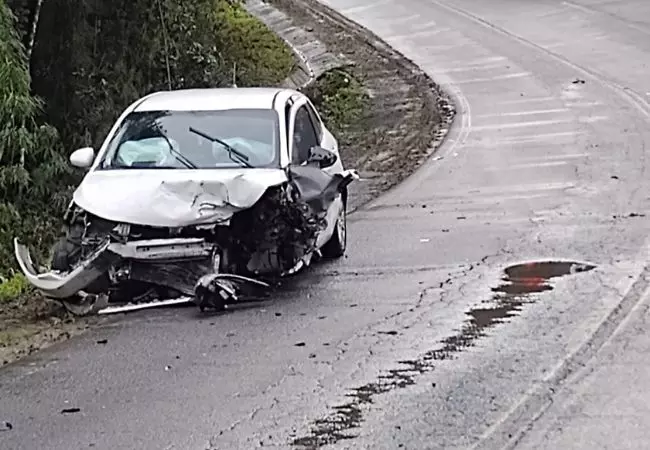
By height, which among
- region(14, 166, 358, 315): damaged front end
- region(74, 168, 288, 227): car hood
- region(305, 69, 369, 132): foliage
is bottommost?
region(305, 69, 369, 132): foliage

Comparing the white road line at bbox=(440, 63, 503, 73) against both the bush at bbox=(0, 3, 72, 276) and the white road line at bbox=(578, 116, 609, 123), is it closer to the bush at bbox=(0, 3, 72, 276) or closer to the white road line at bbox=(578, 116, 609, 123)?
the white road line at bbox=(578, 116, 609, 123)

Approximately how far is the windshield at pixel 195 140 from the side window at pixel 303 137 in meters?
0.26

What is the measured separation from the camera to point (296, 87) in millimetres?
28812

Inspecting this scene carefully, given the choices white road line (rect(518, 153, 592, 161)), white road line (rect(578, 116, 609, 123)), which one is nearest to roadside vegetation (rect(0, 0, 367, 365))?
white road line (rect(578, 116, 609, 123))

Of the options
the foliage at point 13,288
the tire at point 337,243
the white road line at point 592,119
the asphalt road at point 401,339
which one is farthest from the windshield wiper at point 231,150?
the white road line at point 592,119

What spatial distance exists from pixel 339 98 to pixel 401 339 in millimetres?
17789

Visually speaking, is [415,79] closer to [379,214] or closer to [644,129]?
[644,129]

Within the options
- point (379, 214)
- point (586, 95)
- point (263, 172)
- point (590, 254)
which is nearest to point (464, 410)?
point (263, 172)

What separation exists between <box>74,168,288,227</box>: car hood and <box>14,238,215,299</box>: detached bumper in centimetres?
16

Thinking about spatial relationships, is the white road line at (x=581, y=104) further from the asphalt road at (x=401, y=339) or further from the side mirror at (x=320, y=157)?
the side mirror at (x=320, y=157)

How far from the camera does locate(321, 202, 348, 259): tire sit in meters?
12.4

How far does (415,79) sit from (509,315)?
726 inches

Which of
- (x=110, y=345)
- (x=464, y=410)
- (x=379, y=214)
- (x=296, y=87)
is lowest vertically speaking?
(x=296, y=87)

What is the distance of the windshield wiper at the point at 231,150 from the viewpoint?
11141 mm
